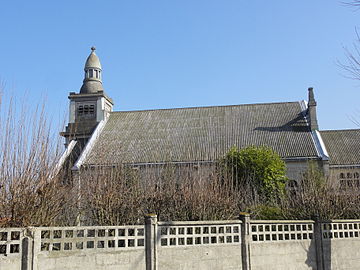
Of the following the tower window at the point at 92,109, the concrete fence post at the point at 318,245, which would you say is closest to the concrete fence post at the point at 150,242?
the concrete fence post at the point at 318,245

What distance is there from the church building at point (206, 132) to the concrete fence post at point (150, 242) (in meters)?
16.1

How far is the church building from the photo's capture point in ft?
92.0

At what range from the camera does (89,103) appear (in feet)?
116

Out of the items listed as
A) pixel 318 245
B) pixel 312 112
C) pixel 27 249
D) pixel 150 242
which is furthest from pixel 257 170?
pixel 27 249

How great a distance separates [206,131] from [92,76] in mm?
12514

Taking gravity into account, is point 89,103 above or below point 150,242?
above

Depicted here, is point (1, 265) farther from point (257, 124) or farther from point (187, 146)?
point (257, 124)

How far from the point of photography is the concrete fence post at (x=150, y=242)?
9.20 meters

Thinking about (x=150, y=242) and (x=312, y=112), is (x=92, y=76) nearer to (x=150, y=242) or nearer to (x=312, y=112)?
(x=312, y=112)

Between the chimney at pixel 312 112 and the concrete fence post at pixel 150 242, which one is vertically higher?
the chimney at pixel 312 112

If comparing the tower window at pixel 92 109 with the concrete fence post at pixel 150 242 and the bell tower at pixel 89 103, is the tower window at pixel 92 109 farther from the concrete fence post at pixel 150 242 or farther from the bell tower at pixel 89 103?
the concrete fence post at pixel 150 242

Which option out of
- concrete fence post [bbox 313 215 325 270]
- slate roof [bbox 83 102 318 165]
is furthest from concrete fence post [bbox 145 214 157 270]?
slate roof [bbox 83 102 318 165]

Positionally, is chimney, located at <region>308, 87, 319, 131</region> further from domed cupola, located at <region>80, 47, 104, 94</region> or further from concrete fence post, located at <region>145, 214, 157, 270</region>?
concrete fence post, located at <region>145, 214, 157, 270</region>

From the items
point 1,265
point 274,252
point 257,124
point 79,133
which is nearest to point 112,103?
point 79,133
